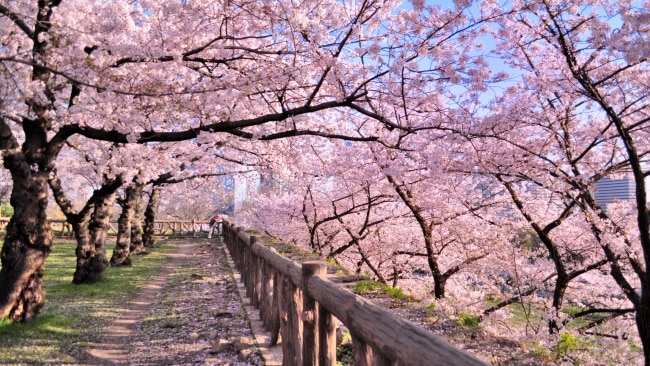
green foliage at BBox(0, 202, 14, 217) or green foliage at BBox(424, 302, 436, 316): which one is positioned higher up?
green foliage at BBox(0, 202, 14, 217)

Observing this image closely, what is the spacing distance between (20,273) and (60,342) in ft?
4.39

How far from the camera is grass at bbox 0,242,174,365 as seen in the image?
6.05 meters

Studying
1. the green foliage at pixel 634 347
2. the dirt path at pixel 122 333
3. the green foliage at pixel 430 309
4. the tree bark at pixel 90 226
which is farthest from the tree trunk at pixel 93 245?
the green foliage at pixel 634 347

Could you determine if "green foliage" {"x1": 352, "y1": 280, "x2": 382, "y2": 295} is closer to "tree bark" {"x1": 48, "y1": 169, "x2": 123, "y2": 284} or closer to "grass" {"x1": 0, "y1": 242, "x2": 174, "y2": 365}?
"grass" {"x1": 0, "y1": 242, "x2": 174, "y2": 365}

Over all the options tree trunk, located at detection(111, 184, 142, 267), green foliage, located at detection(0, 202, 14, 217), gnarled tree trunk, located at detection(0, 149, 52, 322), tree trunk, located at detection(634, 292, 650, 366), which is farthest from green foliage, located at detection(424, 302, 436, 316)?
green foliage, located at detection(0, 202, 14, 217)

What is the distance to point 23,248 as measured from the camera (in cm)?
715

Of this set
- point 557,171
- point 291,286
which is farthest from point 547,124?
point 291,286

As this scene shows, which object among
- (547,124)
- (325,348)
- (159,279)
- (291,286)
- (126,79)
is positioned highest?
(126,79)

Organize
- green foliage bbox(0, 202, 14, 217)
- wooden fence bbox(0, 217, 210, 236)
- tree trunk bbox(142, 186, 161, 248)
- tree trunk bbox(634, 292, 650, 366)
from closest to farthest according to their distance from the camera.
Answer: tree trunk bbox(634, 292, 650, 366), tree trunk bbox(142, 186, 161, 248), wooden fence bbox(0, 217, 210, 236), green foliage bbox(0, 202, 14, 217)

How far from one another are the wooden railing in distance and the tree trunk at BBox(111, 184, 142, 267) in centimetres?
1085

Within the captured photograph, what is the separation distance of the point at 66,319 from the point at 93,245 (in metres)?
4.57

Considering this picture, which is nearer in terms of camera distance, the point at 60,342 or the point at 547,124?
the point at 60,342

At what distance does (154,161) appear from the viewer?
548 inches

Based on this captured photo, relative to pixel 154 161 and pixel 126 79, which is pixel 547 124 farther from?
pixel 154 161
